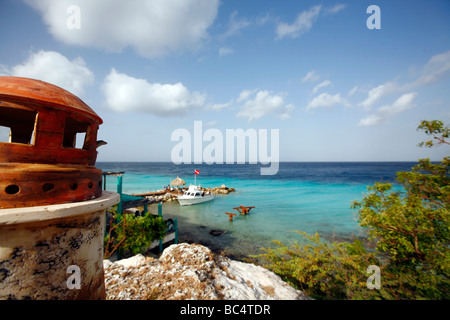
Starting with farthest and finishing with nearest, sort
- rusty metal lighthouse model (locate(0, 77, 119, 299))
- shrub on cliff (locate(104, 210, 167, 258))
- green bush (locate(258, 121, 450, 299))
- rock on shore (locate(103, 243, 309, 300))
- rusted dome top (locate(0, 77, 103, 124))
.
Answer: shrub on cliff (locate(104, 210, 167, 258)) → green bush (locate(258, 121, 450, 299)) → rock on shore (locate(103, 243, 309, 300)) → rusted dome top (locate(0, 77, 103, 124)) → rusty metal lighthouse model (locate(0, 77, 119, 299))

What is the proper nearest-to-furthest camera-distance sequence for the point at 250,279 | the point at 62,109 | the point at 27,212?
the point at 27,212 → the point at 62,109 → the point at 250,279

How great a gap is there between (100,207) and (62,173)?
0.55 m

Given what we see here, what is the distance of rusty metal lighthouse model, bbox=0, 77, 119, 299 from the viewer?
5.63 feet

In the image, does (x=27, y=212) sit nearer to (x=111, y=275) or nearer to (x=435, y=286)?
(x=111, y=275)

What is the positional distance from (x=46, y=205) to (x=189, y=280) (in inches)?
164

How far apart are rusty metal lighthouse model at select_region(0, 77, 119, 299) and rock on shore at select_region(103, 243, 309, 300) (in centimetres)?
266

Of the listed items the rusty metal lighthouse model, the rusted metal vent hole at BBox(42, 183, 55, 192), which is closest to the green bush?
the rusty metal lighthouse model

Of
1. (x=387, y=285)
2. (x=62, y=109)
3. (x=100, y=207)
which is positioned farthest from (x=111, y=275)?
(x=387, y=285)

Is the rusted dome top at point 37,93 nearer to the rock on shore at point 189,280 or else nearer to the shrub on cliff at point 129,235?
the rock on shore at point 189,280

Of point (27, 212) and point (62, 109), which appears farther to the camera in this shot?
point (62, 109)

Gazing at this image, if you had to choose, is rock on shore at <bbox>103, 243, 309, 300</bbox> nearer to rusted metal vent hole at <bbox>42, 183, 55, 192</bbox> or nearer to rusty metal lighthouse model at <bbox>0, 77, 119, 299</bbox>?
rusty metal lighthouse model at <bbox>0, 77, 119, 299</bbox>

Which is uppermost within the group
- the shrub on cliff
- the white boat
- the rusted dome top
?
the rusted dome top

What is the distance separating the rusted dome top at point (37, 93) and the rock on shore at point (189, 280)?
4.47 metres
